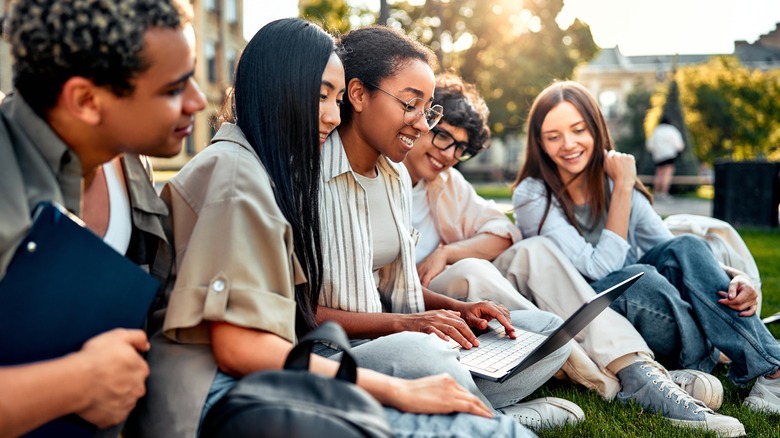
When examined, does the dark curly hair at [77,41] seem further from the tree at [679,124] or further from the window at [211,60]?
the window at [211,60]

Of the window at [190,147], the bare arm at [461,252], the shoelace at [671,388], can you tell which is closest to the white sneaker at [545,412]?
the shoelace at [671,388]

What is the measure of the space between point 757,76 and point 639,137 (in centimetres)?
708

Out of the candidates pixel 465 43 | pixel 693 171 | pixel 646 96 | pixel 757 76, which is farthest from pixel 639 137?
pixel 465 43

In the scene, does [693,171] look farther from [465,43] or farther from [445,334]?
[445,334]

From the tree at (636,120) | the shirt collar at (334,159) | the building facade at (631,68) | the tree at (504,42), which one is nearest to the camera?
the shirt collar at (334,159)

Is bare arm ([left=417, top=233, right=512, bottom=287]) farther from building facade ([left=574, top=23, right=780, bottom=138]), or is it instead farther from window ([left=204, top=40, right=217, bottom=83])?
building facade ([left=574, top=23, right=780, bottom=138])

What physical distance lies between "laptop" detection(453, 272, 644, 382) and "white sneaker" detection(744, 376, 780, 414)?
948 mm

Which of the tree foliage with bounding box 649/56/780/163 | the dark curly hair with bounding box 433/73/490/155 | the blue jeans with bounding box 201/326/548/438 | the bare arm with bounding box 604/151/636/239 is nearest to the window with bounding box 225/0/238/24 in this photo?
the tree foliage with bounding box 649/56/780/163

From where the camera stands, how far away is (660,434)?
3016mm

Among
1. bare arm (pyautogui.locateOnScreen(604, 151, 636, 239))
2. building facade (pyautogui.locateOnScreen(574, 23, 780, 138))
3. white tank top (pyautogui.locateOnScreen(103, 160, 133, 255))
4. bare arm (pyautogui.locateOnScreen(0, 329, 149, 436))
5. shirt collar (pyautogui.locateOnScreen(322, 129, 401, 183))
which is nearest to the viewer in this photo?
bare arm (pyautogui.locateOnScreen(0, 329, 149, 436))

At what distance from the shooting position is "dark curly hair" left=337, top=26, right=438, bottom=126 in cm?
324

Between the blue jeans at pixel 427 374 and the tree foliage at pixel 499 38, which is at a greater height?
the tree foliage at pixel 499 38

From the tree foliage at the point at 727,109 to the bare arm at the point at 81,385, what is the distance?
3667 cm

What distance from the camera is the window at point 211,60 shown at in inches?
1171
